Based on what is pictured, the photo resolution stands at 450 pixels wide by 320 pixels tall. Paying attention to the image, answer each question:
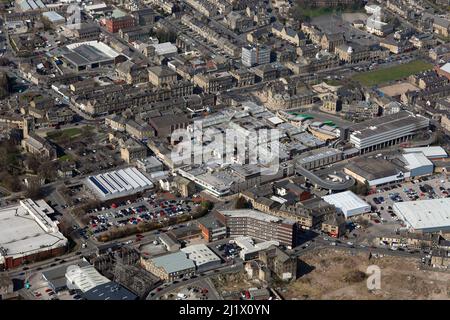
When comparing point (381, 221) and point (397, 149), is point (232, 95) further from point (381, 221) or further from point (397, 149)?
point (381, 221)

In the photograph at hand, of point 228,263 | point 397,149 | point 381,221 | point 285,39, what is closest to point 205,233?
point 228,263

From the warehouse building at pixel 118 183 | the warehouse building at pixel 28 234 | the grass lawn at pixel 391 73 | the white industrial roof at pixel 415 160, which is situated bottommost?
the grass lawn at pixel 391 73

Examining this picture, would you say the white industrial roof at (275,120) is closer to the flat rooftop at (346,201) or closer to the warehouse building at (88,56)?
the flat rooftop at (346,201)

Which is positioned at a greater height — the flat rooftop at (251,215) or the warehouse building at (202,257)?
the flat rooftop at (251,215)

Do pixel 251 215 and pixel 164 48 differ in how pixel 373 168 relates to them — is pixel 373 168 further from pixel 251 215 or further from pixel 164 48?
pixel 164 48

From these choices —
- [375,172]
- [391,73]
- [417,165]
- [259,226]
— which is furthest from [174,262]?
[391,73]

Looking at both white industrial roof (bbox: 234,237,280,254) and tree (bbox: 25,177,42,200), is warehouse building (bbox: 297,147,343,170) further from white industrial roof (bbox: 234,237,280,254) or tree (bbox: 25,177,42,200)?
tree (bbox: 25,177,42,200)

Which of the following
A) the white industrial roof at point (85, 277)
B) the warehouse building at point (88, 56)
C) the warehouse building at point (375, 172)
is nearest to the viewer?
the white industrial roof at point (85, 277)

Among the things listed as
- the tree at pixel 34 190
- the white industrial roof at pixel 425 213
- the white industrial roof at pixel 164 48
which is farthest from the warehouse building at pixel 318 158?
the white industrial roof at pixel 164 48
